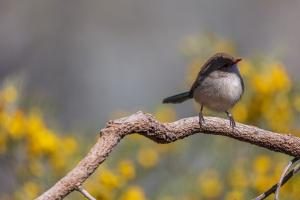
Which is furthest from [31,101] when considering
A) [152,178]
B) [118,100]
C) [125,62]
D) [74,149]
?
[125,62]

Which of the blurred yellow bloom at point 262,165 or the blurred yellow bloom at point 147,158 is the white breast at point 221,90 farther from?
the blurred yellow bloom at point 147,158

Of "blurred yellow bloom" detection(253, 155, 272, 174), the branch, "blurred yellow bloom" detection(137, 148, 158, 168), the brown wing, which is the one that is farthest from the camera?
"blurred yellow bloom" detection(137, 148, 158, 168)

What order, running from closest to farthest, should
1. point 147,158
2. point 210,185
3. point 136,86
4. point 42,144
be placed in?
point 42,144
point 210,185
point 147,158
point 136,86

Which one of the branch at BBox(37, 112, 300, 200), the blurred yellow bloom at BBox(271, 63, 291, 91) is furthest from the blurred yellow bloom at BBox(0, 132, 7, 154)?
the branch at BBox(37, 112, 300, 200)

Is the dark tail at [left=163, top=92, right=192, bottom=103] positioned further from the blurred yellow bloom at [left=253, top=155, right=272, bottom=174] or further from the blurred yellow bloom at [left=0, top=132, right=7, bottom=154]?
the blurred yellow bloom at [left=0, top=132, right=7, bottom=154]

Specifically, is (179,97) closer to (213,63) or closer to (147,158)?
(213,63)

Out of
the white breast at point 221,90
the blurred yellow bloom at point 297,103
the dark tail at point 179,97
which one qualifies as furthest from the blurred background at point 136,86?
the white breast at point 221,90

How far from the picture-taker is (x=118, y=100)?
26.0 feet

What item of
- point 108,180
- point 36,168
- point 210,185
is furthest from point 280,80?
point 36,168

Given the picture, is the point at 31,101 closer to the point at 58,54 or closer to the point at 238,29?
the point at 58,54

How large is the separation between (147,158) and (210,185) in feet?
1.22

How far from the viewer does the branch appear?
208 cm

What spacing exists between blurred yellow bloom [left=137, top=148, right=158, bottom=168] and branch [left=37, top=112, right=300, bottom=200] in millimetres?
1997

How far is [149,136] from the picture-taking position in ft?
7.66
